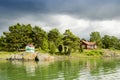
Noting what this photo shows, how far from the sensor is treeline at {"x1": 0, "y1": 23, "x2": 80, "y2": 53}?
14462 cm

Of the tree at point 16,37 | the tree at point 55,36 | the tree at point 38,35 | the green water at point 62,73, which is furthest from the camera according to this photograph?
the tree at point 55,36

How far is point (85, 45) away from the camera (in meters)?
192

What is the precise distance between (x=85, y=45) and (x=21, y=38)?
5972cm

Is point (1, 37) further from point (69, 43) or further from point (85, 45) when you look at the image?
point (85, 45)

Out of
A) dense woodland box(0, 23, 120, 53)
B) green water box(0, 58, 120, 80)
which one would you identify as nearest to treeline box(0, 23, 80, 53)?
dense woodland box(0, 23, 120, 53)

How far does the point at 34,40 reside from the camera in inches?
6078

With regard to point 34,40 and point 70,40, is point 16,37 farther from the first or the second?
point 70,40

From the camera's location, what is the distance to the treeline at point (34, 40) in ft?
474

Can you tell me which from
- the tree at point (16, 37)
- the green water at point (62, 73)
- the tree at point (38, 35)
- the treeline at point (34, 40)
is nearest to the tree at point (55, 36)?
the treeline at point (34, 40)

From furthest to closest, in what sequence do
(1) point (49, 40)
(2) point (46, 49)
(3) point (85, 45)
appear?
1. (3) point (85, 45)
2. (1) point (49, 40)
3. (2) point (46, 49)

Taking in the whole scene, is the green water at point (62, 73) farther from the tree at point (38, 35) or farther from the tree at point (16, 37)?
the tree at point (38, 35)

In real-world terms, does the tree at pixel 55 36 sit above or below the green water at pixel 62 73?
above

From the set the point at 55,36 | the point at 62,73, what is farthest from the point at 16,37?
the point at 62,73

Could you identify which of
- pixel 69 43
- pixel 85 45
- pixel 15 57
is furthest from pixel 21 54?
pixel 85 45
